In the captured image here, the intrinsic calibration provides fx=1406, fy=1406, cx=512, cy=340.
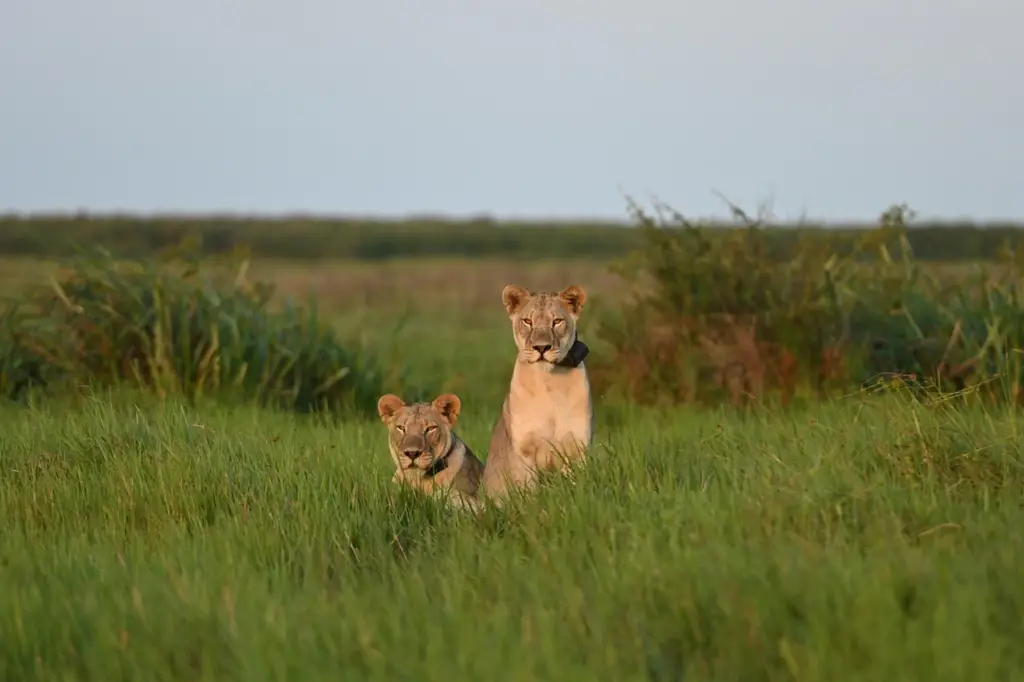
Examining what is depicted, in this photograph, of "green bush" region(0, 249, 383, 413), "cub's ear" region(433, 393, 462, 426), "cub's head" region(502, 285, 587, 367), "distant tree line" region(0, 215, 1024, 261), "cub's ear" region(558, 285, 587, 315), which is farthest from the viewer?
"distant tree line" region(0, 215, 1024, 261)

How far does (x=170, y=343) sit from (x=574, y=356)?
18.1 ft

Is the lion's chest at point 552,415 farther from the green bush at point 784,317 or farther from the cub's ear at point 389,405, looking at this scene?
the green bush at point 784,317

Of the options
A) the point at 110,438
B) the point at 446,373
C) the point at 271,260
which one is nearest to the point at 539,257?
the point at 271,260

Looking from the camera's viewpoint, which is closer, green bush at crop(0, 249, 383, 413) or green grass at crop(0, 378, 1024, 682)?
green grass at crop(0, 378, 1024, 682)

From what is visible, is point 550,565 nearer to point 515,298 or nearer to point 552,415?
point 552,415

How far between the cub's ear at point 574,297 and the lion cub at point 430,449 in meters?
0.75

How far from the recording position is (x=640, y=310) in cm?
1284

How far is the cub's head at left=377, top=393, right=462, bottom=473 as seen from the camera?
702 centimetres

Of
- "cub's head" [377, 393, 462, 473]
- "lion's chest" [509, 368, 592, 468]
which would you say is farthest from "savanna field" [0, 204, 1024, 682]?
"cub's head" [377, 393, 462, 473]

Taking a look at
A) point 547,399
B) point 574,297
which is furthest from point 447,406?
point 574,297

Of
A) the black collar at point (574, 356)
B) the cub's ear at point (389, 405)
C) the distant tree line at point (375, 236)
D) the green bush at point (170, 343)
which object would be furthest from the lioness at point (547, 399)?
the distant tree line at point (375, 236)

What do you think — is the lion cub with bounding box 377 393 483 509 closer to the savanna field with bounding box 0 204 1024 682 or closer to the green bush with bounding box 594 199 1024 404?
the savanna field with bounding box 0 204 1024 682

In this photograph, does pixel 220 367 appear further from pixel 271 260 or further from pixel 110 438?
pixel 271 260

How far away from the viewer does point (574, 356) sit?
23.3ft
